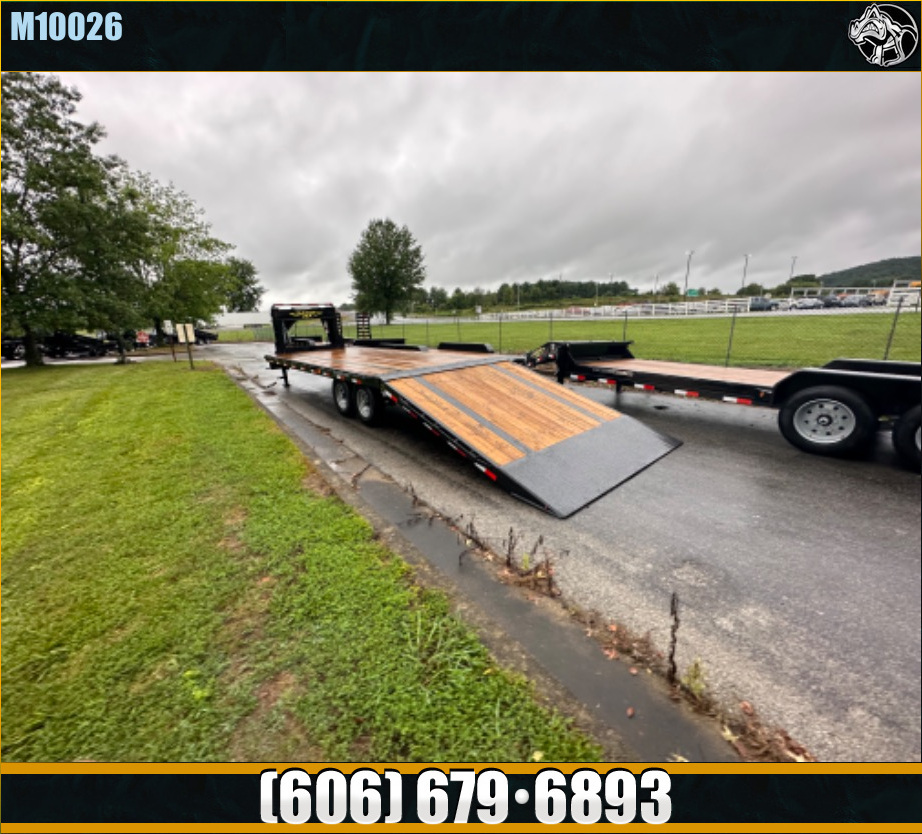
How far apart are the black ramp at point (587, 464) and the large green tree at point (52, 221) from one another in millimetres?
23135

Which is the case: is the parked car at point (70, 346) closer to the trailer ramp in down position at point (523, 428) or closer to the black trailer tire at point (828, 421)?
the trailer ramp in down position at point (523, 428)

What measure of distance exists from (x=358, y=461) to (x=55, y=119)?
2512 centimetres

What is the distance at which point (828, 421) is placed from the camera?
17.6 feet

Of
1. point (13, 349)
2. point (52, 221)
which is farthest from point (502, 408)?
point (13, 349)

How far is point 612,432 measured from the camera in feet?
18.7

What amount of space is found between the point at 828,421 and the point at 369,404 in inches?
275

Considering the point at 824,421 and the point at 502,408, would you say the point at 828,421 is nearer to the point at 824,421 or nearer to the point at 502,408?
the point at 824,421

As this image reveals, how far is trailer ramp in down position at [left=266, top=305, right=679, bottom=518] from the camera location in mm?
4397

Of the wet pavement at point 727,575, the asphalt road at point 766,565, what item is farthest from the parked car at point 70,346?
the asphalt road at point 766,565

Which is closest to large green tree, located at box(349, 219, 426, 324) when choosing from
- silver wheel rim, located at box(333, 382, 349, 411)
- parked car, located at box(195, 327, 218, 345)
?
parked car, located at box(195, 327, 218, 345)

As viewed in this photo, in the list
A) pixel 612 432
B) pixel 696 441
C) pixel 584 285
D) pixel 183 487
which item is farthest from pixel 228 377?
pixel 584 285

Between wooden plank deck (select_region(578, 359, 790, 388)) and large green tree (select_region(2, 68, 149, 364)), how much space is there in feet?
75.0

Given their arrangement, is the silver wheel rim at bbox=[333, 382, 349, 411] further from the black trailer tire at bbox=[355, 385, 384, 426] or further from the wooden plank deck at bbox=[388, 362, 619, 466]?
the wooden plank deck at bbox=[388, 362, 619, 466]

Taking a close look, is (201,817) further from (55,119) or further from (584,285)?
(584,285)
